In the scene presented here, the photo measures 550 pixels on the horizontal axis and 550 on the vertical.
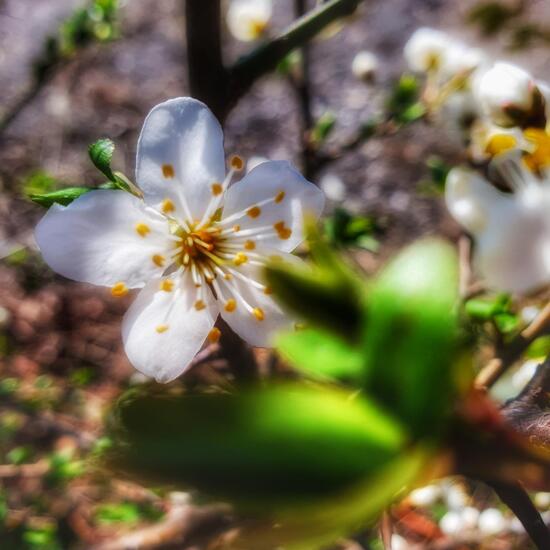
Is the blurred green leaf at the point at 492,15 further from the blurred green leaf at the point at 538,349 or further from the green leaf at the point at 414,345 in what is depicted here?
the green leaf at the point at 414,345

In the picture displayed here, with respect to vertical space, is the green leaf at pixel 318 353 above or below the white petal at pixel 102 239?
below

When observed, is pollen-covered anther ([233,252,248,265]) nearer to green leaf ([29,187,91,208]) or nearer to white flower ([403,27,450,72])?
green leaf ([29,187,91,208])

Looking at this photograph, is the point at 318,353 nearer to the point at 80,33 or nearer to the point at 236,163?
the point at 236,163

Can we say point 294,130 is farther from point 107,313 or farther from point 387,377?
point 387,377

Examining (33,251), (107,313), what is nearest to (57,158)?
(33,251)

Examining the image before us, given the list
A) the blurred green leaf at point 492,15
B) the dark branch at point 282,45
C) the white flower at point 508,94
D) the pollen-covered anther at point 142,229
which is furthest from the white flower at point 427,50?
the blurred green leaf at point 492,15

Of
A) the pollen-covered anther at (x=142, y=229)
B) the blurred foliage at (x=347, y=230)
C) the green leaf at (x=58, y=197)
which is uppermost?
the blurred foliage at (x=347, y=230)
